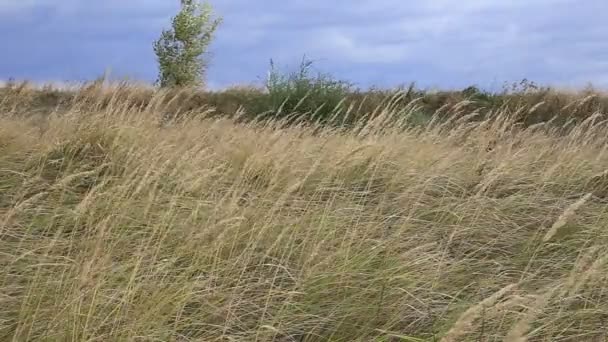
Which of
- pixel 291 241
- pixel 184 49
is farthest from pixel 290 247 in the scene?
pixel 184 49

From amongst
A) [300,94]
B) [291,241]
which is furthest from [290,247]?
[300,94]

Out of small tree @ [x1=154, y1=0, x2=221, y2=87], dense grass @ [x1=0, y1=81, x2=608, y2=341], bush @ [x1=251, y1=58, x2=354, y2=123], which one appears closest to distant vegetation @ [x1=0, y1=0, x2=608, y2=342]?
dense grass @ [x1=0, y1=81, x2=608, y2=341]

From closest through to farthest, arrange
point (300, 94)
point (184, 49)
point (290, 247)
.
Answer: point (290, 247) < point (300, 94) < point (184, 49)

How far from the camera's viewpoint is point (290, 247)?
3211 millimetres

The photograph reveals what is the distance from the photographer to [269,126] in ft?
20.9

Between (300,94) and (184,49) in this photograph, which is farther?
(184,49)

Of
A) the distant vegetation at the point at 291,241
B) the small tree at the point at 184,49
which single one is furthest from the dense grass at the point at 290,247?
the small tree at the point at 184,49

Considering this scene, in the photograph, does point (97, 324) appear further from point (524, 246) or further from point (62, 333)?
point (524, 246)

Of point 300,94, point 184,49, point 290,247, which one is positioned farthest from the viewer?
point 184,49

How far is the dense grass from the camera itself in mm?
2339

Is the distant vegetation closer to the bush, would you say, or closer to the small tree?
the bush

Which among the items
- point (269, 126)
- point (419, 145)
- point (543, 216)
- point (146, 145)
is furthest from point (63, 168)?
point (543, 216)

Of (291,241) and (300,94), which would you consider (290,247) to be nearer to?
(291,241)

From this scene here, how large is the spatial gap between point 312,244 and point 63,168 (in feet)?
7.86
